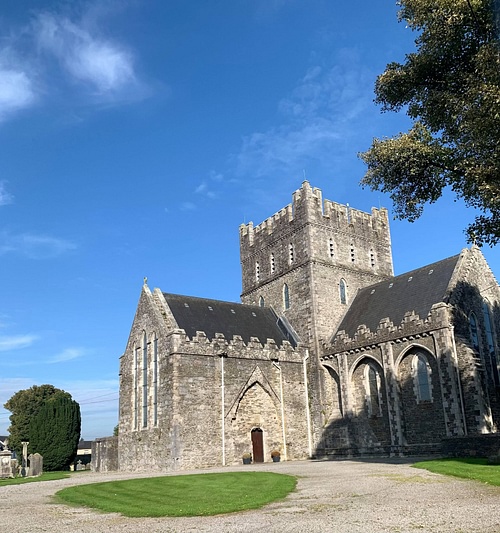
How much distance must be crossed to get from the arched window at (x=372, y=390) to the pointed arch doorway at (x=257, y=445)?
22.6 feet

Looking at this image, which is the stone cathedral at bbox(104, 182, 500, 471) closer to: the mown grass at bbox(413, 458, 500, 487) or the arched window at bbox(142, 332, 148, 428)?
the arched window at bbox(142, 332, 148, 428)

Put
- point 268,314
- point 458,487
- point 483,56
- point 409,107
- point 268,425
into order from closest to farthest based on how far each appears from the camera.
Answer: point 458,487
point 483,56
point 409,107
point 268,425
point 268,314

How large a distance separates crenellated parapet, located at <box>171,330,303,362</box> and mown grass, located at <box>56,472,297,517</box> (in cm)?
1166

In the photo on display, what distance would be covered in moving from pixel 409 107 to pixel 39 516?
58.9ft

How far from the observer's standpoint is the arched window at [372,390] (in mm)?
33156

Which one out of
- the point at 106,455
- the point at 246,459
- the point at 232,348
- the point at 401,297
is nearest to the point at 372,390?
the point at 401,297

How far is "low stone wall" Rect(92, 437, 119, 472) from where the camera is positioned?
37375 mm

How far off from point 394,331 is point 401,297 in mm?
4303

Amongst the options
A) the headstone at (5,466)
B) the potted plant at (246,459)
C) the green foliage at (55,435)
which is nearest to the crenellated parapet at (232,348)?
the potted plant at (246,459)

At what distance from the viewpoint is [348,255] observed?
42.4 meters

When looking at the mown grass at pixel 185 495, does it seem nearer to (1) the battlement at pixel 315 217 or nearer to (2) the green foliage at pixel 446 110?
(2) the green foliage at pixel 446 110

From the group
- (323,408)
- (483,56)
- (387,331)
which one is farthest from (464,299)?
(483,56)

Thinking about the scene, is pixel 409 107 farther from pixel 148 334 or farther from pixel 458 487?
pixel 148 334

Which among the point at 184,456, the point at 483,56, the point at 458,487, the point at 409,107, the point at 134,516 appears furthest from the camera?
the point at 184,456
